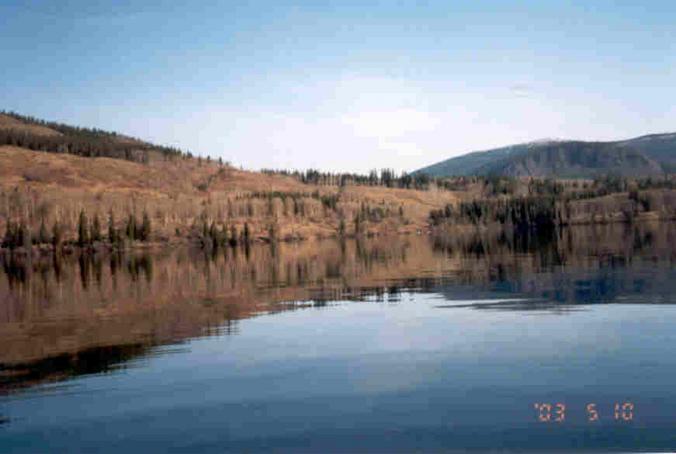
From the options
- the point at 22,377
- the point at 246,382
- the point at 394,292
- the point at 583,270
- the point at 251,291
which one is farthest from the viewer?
the point at 583,270

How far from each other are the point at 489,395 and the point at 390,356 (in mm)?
6368

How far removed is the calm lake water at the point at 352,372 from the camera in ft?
52.9

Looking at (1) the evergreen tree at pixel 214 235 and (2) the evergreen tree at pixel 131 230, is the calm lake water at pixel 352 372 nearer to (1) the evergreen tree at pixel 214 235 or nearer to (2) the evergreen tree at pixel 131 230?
(2) the evergreen tree at pixel 131 230

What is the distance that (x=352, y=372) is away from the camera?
22078mm

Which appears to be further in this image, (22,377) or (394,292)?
(394,292)

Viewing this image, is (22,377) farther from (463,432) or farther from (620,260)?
(620,260)

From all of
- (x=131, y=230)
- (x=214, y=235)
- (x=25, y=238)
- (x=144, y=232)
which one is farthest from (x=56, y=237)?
(x=214, y=235)

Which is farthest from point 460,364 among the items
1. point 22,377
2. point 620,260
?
point 620,260

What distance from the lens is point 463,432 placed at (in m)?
15.9
